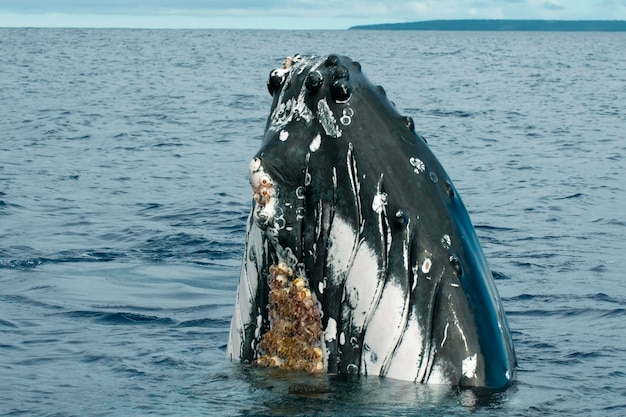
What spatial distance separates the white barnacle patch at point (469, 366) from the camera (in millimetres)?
5586

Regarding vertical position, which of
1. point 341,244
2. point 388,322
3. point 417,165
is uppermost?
point 417,165

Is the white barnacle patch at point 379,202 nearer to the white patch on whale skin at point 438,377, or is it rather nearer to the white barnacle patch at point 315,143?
the white barnacle patch at point 315,143

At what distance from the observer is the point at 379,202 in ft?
18.5

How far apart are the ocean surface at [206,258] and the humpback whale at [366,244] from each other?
177mm

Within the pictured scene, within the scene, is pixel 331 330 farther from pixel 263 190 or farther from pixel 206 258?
pixel 206 258

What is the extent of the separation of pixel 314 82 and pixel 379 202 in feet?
2.04

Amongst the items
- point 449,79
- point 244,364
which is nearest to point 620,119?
point 449,79

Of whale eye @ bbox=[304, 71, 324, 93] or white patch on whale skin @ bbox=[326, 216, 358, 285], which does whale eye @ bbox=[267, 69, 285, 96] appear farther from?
white patch on whale skin @ bbox=[326, 216, 358, 285]

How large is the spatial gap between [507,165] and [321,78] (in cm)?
1991

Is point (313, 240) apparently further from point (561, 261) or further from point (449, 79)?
point (449, 79)

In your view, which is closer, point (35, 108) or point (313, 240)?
point (313, 240)

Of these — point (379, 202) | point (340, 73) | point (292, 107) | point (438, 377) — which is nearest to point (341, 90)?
point (340, 73)

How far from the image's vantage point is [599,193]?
68.0 feet

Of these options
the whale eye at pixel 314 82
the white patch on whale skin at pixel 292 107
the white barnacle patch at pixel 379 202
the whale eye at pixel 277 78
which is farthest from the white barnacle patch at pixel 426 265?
the whale eye at pixel 277 78
